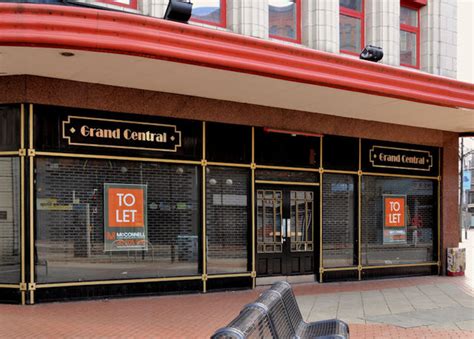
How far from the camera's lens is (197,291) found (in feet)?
35.5

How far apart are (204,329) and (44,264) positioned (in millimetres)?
3351

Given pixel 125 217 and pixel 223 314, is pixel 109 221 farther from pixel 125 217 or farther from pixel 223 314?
pixel 223 314

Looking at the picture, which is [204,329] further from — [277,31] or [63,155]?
[277,31]

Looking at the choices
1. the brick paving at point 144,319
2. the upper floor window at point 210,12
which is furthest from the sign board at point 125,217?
the upper floor window at point 210,12

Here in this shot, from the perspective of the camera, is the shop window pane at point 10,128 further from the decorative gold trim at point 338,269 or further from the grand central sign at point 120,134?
the decorative gold trim at point 338,269

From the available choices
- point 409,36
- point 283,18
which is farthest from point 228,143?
point 409,36

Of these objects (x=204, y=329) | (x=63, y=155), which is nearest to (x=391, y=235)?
(x=204, y=329)

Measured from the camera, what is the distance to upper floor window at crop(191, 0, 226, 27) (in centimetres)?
1102


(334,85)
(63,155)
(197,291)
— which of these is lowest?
(197,291)

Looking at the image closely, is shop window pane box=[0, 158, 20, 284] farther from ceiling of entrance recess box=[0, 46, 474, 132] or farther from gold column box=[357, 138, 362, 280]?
gold column box=[357, 138, 362, 280]

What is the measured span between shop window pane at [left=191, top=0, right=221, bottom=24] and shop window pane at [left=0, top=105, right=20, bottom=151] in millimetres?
3910

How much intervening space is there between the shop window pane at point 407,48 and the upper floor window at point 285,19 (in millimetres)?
3556

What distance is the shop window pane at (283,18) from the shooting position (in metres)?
12.1

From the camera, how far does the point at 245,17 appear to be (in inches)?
442
